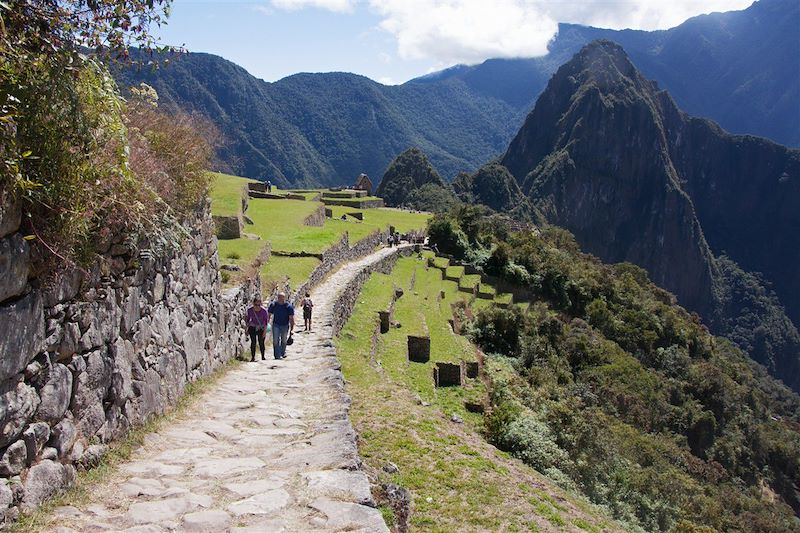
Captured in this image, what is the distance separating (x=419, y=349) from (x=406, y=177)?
80.0 meters

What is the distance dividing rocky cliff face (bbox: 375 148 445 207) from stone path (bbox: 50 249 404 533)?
84.9 m

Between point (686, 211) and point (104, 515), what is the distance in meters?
177

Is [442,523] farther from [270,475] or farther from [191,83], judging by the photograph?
[191,83]

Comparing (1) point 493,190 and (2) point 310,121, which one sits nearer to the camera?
(1) point 493,190

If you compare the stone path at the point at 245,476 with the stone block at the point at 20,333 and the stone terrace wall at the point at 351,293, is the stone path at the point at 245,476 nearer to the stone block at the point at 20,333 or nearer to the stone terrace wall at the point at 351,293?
the stone block at the point at 20,333

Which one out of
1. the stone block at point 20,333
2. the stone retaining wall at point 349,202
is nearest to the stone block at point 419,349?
the stone block at point 20,333

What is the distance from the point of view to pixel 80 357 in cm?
442

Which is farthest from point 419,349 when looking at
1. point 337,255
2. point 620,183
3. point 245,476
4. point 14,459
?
point 620,183

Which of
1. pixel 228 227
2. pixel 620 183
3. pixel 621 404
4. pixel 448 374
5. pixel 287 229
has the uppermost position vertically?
pixel 620 183

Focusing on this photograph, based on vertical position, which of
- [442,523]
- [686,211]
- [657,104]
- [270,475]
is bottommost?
[442,523]

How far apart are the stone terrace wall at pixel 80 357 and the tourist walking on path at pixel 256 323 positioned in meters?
3.22

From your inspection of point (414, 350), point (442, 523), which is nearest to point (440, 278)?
point (414, 350)

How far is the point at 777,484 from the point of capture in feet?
94.7

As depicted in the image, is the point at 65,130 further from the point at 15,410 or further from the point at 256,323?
the point at 256,323
